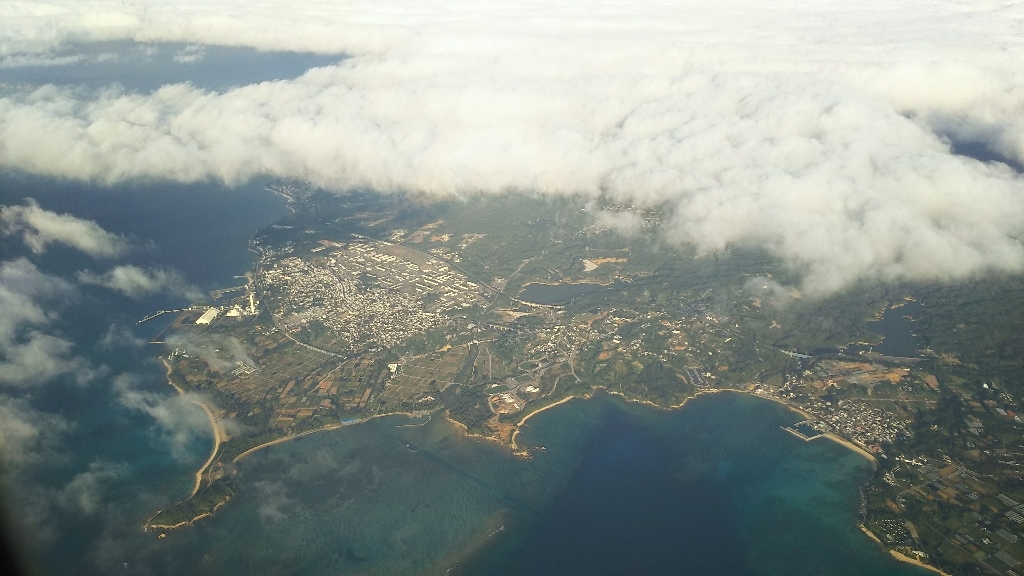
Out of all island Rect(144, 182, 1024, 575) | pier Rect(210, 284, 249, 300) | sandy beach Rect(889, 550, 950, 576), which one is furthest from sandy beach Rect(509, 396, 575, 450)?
pier Rect(210, 284, 249, 300)

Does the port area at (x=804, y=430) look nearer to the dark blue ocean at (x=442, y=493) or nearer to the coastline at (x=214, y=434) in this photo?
the dark blue ocean at (x=442, y=493)

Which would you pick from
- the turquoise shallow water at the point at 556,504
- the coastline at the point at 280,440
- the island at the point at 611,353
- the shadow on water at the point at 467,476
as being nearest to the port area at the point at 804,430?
the island at the point at 611,353

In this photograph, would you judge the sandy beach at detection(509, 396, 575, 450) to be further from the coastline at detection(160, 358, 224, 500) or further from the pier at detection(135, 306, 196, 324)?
the pier at detection(135, 306, 196, 324)

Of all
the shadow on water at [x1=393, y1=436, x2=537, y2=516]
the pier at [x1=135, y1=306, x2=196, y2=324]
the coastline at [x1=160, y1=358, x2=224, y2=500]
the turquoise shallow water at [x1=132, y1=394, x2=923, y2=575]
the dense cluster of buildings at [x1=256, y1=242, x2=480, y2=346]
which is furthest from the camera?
the pier at [x1=135, y1=306, x2=196, y2=324]

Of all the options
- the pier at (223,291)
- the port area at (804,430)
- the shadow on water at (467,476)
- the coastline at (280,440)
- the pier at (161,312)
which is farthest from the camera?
the pier at (223,291)

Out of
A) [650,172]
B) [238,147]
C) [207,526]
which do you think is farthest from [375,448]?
[238,147]

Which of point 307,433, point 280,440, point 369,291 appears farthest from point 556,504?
point 369,291

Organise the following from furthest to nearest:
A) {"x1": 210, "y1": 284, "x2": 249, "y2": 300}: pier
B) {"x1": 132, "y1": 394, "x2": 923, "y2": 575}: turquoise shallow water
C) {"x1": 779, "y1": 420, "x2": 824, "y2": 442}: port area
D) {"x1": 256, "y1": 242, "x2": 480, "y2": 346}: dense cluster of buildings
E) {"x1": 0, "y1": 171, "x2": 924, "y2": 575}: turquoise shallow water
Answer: {"x1": 210, "y1": 284, "x2": 249, "y2": 300}: pier
{"x1": 256, "y1": 242, "x2": 480, "y2": 346}: dense cluster of buildings
{"x1": 779, "y1": 420, "x2": 824, "y2": 442}: port area
{"x1": 132, "y1": 394, "x2": 923, "y2": 575}: turquoise shallow water
{"x1": 0, "y1": 171, "x2": 924, "y2": 575}: turquoise shallow water
